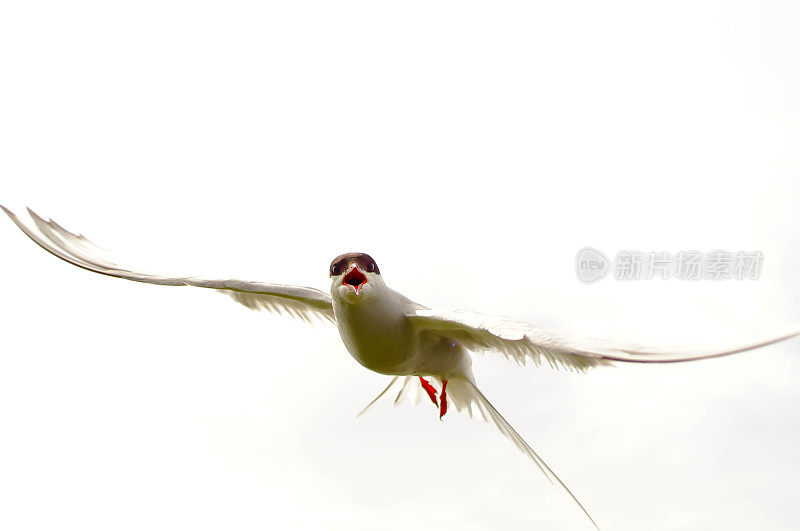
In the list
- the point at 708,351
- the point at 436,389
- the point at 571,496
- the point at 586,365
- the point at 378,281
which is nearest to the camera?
the point at 708,351

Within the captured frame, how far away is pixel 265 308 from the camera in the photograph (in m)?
7.09

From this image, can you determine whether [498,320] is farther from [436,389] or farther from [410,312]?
[436,389]

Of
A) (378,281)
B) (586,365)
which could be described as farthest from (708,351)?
(378,281)

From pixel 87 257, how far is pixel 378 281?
296cm

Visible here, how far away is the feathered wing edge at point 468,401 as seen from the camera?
611 centimetres

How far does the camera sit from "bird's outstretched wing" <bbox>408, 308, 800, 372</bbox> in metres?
4.36

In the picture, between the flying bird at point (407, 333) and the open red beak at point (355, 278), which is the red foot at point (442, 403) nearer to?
the flying bird at point (407, 333)

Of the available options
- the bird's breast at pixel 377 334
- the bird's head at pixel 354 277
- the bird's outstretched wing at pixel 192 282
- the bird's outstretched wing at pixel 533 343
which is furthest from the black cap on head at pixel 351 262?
the bird's outstretched wing at pixel 192 282

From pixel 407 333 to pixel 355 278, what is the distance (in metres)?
0.74

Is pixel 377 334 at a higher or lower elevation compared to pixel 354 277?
lower

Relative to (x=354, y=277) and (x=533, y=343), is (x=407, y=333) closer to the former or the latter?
(x=354, y=277)

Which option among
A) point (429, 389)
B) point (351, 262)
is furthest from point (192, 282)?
point (429, 389)

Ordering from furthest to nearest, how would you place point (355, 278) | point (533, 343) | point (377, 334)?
point (377, 334) < point (355, 278) < point (533, 343)

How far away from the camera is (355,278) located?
5.62 meters
